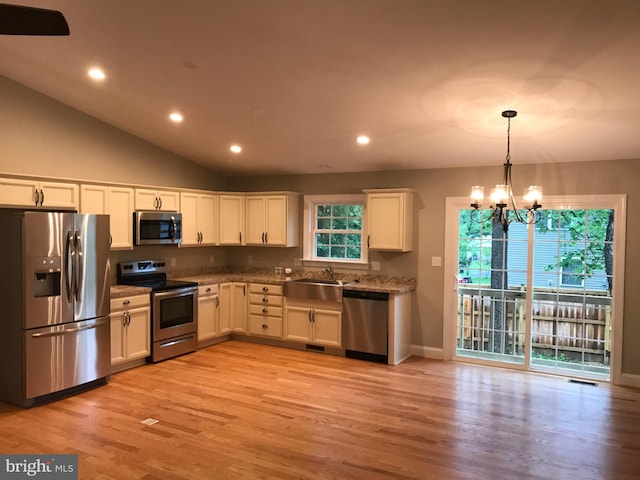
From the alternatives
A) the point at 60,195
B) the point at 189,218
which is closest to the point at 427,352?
the point at 189,218

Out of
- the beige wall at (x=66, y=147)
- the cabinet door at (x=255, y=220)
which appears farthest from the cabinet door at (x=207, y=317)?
the beige wall at (x=66, y=147)

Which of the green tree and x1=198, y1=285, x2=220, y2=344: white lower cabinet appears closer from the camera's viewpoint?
the green tree

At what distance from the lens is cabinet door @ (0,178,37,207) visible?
4203 millimetres

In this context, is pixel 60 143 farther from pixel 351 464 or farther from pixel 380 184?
pixel 351 464

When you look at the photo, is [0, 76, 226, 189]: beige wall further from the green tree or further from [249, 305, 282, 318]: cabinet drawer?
the green tree

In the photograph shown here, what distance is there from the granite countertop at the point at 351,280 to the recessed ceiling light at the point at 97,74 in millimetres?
2682

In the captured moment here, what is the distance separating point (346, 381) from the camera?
16.1ft

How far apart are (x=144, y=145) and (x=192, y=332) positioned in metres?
2.42

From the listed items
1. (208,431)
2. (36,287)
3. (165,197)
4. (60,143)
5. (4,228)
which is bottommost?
(208,431)

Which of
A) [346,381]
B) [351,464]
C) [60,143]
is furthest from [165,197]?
[351,464]

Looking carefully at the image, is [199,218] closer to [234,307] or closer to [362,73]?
[234,307]

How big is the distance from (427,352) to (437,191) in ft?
6.58

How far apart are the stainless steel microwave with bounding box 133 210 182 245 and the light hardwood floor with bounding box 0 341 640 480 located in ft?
4.87

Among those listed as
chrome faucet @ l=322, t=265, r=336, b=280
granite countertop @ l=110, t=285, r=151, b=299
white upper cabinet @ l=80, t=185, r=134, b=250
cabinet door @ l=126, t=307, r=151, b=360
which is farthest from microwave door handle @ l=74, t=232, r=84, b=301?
chrome faucet @ l=322, t=265, r=336, b=280
